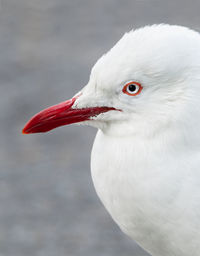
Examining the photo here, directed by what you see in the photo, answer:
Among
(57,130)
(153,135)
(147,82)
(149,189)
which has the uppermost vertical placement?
(57,130)

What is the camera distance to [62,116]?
3133 mm

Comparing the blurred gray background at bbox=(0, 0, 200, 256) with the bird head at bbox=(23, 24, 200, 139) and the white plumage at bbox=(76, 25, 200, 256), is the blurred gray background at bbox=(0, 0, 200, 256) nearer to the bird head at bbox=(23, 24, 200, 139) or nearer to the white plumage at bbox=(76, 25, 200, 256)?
the white plumage at bbox=(76, 25, 200, 256)

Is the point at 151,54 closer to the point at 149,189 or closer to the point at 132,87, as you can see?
the point at 132,87

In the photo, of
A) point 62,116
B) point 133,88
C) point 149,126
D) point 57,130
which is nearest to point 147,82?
point 133,88

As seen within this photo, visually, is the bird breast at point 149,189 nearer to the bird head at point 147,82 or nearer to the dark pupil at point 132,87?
the bird head at point 147,82

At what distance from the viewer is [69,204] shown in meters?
5.91

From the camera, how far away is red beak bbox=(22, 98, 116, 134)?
3.08 metres

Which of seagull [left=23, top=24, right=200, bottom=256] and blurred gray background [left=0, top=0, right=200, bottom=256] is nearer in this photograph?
seagull [left=23, top=24, right=200, bottom=256]

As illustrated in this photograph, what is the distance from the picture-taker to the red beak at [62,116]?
3.08 m

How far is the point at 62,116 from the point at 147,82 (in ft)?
1.39

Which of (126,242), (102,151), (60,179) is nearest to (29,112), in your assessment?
(60,179)

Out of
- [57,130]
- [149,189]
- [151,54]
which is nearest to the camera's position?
[151,54]

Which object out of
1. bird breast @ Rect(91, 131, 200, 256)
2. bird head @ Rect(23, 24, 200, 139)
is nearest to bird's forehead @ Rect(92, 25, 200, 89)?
bird head @ Rect(23, 24, 200, 139)

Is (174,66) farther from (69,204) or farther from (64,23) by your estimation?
(64,23)
